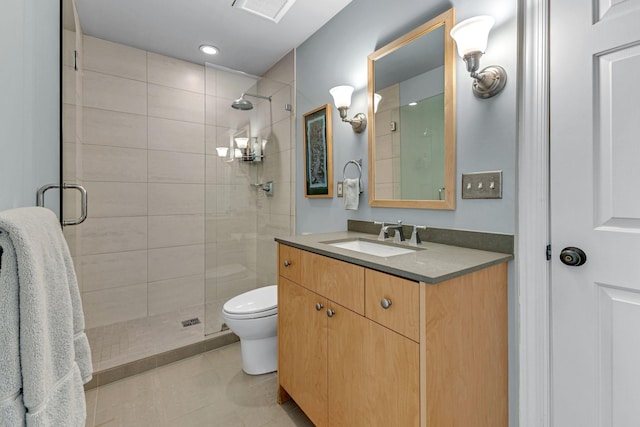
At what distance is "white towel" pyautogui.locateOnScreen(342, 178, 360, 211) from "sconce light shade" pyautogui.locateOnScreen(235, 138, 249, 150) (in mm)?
1103

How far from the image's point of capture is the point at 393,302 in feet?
3.17

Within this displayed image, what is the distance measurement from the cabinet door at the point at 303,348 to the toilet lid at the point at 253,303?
0.85 feet

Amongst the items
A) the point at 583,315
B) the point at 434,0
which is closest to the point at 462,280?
the point at 583,315

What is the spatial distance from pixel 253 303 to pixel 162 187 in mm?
1578

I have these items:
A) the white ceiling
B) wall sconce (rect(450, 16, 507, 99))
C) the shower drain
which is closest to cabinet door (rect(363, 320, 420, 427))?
wall sconce (rect(450, 16, 507, 99))

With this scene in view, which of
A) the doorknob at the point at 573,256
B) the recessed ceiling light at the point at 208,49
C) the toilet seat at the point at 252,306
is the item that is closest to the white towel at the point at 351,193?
the toilet seat at the point at 252,306

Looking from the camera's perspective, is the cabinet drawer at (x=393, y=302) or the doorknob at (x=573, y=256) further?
the doorknob at (x=573, y=256)

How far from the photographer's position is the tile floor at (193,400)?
5.07 feet

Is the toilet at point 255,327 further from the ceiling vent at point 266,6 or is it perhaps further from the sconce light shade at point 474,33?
the ceiling vent at point 266,6

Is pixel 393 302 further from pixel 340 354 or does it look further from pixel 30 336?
pixel 30 336

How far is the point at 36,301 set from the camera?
1.68 ft

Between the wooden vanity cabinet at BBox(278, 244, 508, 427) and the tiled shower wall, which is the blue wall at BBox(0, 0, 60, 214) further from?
the tiled shower wall

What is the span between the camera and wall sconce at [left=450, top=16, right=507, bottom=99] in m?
1.15

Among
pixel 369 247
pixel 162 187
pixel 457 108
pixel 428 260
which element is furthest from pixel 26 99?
pixel 162 187
